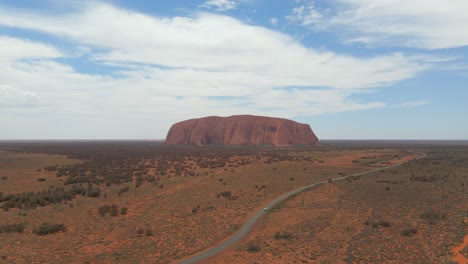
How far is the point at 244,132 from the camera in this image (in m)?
142

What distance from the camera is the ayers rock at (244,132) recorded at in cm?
13738

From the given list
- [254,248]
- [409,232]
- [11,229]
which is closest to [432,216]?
[409,232]

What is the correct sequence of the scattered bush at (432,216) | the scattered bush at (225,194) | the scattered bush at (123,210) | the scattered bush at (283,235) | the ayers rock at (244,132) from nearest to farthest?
the scattered bush at (283,235)
the scattered bush at (432,216)
the scattered bush at (123,210)
the scattered bush at (225,194)
the ayers rock at (244,132)

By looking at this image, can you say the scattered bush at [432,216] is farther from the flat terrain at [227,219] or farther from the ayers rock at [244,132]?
the ayers rock at [244,132]

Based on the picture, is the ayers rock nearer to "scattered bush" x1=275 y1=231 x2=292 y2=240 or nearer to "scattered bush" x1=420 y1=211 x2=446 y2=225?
"scattered bush" x1=420 y1=211 x2=446 y2=225

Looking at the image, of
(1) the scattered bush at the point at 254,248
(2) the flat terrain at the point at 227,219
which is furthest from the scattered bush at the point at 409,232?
(1) the scattered bush at the point at 254,248

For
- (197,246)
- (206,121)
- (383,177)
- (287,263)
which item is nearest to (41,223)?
(197,246)

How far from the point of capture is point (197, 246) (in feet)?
52.3

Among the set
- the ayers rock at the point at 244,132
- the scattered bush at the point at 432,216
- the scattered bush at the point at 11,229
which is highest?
the ayers rock at the point at 244,132

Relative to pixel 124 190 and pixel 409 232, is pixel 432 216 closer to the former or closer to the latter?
pixel 409 232

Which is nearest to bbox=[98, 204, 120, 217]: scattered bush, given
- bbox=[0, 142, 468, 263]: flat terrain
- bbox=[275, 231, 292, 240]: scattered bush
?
bbox=[0, 142, 468, 263]: flat terrain

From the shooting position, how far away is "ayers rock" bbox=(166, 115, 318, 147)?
137 meters

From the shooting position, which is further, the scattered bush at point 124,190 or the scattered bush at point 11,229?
the scattered bush at point 124,190

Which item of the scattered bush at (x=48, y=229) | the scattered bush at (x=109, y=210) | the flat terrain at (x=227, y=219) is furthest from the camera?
the scattered bush at (x=109, y=210)
